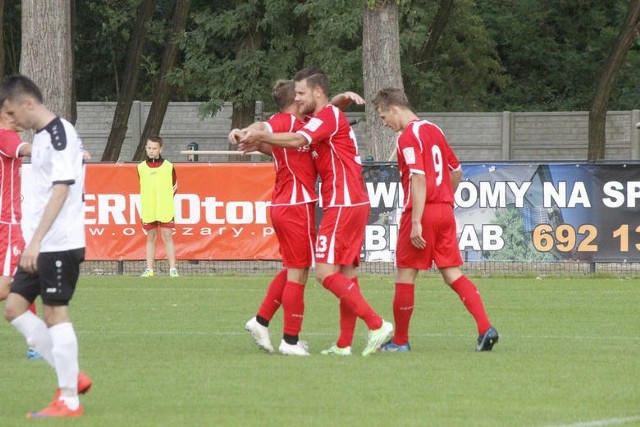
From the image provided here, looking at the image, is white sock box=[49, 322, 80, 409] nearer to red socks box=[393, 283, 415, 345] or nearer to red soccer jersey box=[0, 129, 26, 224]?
red soccer jersey box=[0, 129, 26, 224]

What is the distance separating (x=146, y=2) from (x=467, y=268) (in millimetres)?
18983

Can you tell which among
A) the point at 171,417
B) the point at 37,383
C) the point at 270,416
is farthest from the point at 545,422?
the point at 37,383

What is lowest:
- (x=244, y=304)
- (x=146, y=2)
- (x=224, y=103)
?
(x=244, y=304)

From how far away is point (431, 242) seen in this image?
1064cm

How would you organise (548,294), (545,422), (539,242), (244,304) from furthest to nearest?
(539,242) → (548,294) → (244,304) → (545,422)

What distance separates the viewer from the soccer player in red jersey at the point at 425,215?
34.4 ft

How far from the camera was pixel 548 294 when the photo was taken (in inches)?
644

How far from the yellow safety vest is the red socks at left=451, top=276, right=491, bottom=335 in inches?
349

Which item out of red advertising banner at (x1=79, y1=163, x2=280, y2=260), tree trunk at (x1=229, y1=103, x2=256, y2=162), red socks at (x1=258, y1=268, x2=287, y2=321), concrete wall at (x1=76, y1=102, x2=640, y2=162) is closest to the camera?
red socks at (x1=258, y1=268, x2=287, y2=321)

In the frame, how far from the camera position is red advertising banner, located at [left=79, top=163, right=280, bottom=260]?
19.4 metres

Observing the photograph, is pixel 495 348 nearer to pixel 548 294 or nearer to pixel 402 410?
pixel 402 410

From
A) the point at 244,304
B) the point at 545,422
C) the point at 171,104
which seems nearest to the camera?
the point at 545,422

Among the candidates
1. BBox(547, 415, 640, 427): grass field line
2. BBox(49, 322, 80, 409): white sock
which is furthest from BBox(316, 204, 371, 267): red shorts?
BBox(547, 415, 640, 427): grass field line

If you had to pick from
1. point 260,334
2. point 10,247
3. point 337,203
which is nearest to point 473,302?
point 337,203
